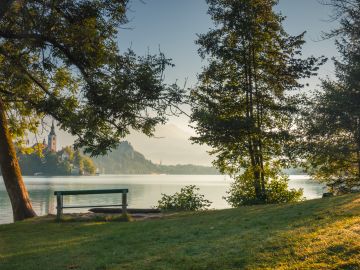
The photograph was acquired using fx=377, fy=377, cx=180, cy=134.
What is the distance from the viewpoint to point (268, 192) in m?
24.3

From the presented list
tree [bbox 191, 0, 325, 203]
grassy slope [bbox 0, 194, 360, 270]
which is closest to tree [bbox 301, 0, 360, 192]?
tree [bbox 191, 0, 325, 203]

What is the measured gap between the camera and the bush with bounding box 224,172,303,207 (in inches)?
950

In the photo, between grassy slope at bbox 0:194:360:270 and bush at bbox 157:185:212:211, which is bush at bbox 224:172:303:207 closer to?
bush at bbox 157:185:212:211

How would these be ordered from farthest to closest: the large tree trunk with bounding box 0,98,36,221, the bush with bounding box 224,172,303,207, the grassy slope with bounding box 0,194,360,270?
the bush with bounding box 224,172,303,207 → the large tree trunk with bounding box 0,98,36,221 → the grassy slope with bounding box 0,194,360,270

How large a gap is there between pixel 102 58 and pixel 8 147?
697 centimetres

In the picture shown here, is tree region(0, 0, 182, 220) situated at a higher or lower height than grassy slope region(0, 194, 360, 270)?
higher

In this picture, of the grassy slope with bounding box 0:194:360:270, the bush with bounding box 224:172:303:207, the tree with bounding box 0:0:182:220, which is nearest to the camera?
the grassy slope with bounding box 0:194:360:270

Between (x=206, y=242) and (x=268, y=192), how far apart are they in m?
14.9

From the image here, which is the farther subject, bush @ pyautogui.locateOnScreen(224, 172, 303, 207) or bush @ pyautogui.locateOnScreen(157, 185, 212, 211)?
bush @ pyautogui.locateOnScreen(224, 172, 303, 207)

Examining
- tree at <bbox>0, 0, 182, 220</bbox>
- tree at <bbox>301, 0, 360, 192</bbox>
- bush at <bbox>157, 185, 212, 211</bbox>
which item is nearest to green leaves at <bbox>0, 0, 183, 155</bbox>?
tree at <bbox>0, 0, 182, 220</bbox>

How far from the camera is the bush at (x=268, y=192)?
24125mm

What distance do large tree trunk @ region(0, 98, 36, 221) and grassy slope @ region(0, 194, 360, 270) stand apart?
3435 millimetres

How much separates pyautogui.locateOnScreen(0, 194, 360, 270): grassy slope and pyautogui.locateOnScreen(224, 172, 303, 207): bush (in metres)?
8.94

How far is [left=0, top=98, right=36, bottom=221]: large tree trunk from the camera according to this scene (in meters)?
18.3
